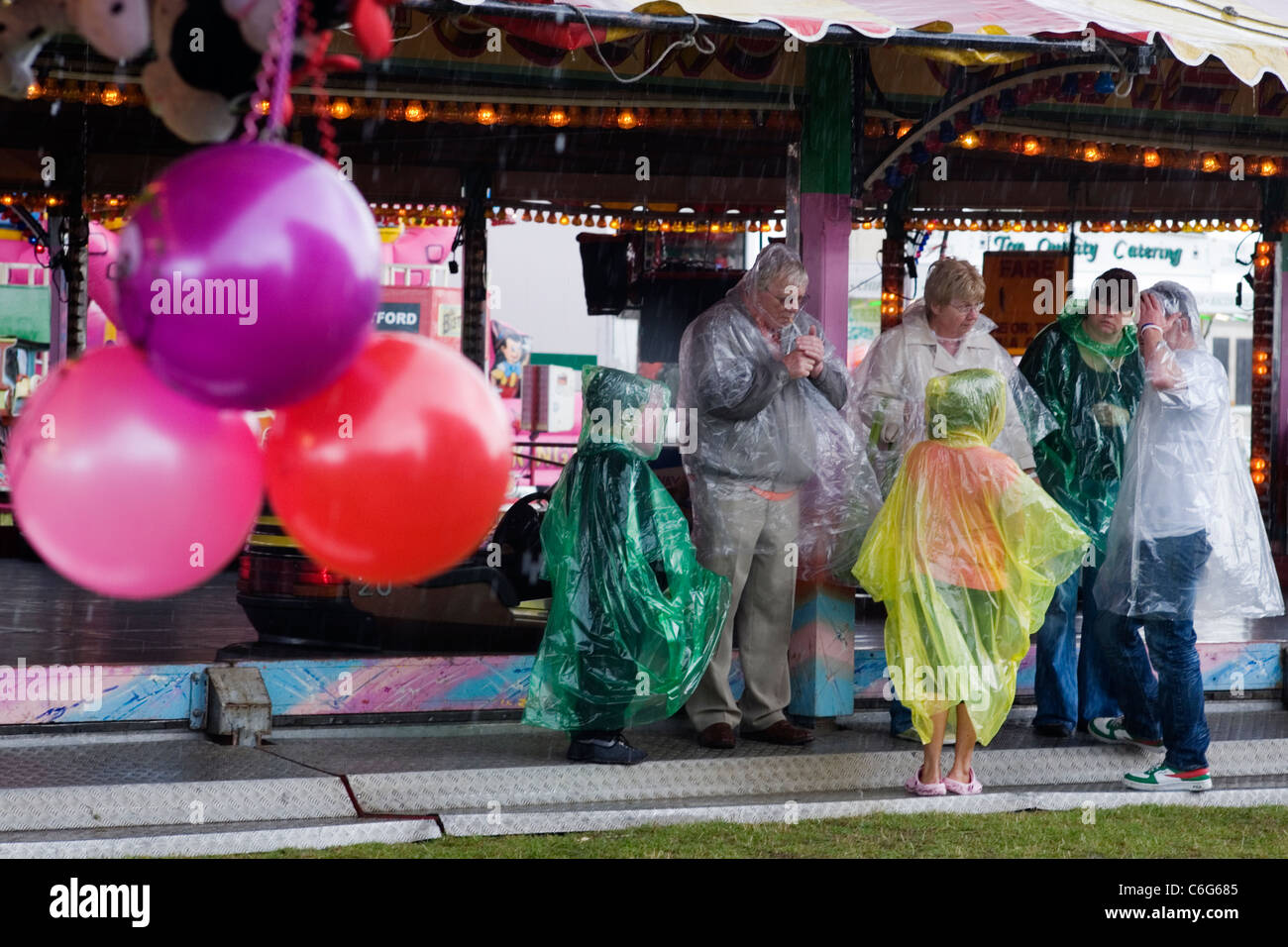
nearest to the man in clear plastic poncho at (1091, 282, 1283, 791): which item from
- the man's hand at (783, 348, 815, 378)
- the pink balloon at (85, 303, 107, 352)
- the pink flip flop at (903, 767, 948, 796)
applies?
the pink flip flop at (903, 767, 948, 796)

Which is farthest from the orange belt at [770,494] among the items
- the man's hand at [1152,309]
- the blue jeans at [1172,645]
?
the man's hand at [1152,309]

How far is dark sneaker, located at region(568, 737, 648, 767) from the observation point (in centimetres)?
548

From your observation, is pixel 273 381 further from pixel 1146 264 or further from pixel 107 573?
pixel 1146 264

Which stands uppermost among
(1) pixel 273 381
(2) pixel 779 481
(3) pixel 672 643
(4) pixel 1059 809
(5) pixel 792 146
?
(5) pixel 792 146

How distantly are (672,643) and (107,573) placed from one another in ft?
12.5

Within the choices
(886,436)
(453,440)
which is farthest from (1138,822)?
(453,440)

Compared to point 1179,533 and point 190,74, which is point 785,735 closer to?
point 1179,533

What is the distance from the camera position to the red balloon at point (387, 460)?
1614 millimetres

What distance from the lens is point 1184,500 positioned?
218 inches

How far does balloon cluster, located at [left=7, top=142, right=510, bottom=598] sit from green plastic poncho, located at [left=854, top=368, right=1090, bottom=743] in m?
3.78

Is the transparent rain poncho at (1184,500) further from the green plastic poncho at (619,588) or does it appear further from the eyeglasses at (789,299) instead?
the green plastic poncho at (619,588)

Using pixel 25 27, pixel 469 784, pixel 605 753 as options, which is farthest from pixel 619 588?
pixel 25 27

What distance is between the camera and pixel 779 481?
5.75 metres
